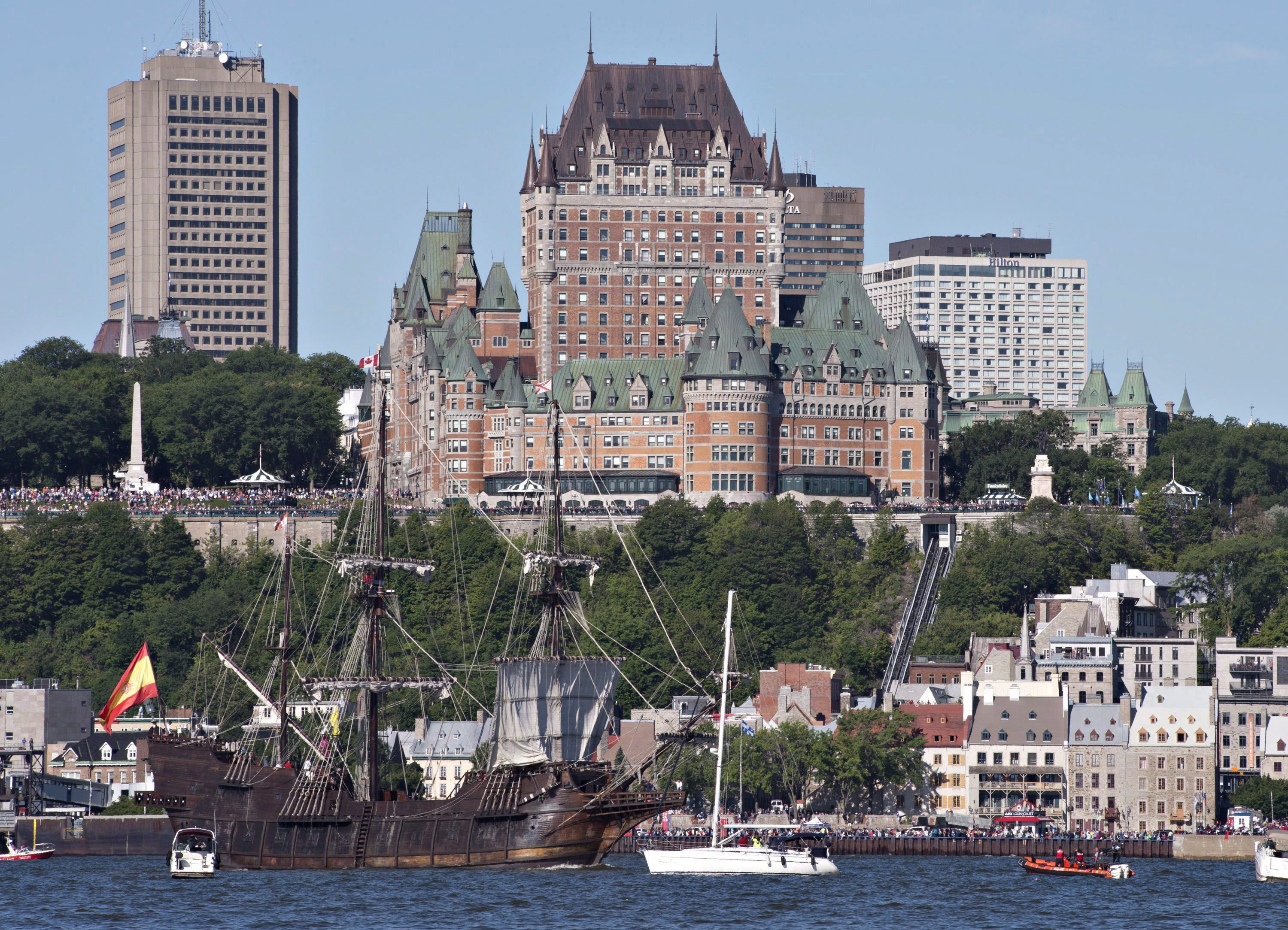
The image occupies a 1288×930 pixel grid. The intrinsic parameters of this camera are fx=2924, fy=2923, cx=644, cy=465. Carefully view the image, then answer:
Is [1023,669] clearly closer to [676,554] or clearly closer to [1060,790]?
[1060,790]

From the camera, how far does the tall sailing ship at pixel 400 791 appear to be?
414 ft

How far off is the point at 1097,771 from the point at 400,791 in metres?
48.0

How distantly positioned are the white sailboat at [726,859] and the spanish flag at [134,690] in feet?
92.3

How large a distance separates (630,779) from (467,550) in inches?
2718

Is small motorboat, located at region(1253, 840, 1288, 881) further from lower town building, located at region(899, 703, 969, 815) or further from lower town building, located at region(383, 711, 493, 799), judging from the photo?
lower town building, located at region(383, 711, 493, 799)

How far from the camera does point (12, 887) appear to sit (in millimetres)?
127188

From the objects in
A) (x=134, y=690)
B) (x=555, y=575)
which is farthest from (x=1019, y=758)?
(x=134, y=690)

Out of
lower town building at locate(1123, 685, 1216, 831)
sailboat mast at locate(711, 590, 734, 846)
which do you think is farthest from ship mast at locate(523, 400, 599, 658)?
lower town building at locate(1123, 685, 1216, 831)

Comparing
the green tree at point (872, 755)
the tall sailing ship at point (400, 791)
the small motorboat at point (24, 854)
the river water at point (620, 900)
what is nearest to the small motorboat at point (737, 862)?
the river water at point (620, 900)

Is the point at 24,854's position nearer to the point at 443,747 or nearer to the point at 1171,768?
the point at 443,747

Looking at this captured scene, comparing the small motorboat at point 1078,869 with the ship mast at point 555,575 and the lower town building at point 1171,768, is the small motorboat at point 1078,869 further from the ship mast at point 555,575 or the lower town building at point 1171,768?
the ship mast at point 555,575

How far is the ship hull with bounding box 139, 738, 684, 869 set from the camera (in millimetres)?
125938

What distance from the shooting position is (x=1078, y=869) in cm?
13612

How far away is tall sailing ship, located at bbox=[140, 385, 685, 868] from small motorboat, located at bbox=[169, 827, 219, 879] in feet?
1.80
